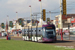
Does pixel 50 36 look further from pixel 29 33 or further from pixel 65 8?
pixel 65 8

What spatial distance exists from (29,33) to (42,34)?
6.18m

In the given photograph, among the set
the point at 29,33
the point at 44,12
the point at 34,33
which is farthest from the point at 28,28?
the point at 44,12

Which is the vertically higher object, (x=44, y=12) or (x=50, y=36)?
(x=44, y=12)

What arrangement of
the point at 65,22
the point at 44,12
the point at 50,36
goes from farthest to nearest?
the point at 65,22, the point at 44,12, the point at 50,36

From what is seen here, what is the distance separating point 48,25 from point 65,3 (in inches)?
357

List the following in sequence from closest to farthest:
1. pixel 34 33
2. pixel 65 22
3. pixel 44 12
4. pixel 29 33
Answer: pixel 34 33, pixel 29 33, pixel 44 12, pixel 65 22

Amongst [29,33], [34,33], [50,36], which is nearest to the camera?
[50,36]

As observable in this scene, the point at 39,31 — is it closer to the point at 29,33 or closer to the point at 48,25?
the point at 48,25

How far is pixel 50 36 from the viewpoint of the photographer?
30.2m

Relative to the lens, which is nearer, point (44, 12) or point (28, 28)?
point (28, 28)

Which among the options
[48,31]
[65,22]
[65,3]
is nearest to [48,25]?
[48,31]

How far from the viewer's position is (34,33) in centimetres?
3369

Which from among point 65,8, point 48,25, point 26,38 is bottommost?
point 26,38

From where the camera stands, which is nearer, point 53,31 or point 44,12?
point 53,31
